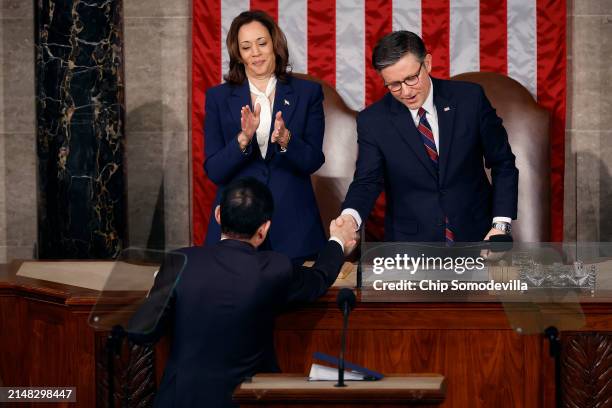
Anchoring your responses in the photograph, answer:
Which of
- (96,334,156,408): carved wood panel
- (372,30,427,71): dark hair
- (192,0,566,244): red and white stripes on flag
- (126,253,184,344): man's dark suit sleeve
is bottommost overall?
(96,334,156,408): carved wood panel

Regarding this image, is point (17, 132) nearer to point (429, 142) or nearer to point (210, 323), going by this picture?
point (429, 142)

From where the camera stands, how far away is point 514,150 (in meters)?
5.98

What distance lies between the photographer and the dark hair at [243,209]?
3.23 metres

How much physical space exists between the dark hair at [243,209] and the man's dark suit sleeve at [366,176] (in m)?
1.21

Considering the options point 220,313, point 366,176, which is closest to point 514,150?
point 366,176

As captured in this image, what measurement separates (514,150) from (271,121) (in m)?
1.82

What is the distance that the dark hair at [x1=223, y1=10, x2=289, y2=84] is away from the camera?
15.3 ft

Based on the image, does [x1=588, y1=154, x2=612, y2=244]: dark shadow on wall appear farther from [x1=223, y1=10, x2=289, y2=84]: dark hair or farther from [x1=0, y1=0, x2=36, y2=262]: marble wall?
[x1=0, y1=0, x2=36, y2=262]: marble wall

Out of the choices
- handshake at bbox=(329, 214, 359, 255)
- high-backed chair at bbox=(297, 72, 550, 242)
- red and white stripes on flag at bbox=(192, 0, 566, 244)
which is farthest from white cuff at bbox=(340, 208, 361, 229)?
red and white stripes on flag at bbox=(192, 0, 566, 244)

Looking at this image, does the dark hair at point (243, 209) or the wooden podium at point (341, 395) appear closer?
the wooden podium at point (341, 395)

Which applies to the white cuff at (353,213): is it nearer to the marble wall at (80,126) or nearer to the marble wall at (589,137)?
the marble wall at (80,126)

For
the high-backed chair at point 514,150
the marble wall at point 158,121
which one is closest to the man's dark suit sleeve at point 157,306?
the high-backed chair at point 514,150

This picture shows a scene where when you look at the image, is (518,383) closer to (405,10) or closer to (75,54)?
(405,10)

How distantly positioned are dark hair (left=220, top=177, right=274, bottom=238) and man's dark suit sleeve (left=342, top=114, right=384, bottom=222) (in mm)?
1208
